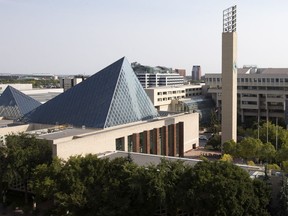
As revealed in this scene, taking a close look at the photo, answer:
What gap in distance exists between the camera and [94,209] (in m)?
28.1

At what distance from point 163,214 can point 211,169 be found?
6766 mm

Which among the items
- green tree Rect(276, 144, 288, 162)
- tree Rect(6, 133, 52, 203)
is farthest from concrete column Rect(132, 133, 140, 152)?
green tree Rect(276, 144, 288, 162)

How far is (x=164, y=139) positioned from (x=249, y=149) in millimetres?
12945

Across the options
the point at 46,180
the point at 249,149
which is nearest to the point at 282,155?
the point at 249,149

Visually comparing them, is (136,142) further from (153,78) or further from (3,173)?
(153,78)

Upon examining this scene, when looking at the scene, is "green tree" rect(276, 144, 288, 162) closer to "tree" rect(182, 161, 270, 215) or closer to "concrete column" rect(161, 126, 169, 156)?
"concrete column" rect(161, 126, 169, 156)

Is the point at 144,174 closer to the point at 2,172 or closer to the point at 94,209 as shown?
the point at 94,209

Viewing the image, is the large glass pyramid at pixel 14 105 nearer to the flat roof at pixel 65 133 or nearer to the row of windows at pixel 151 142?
the flat roof at pixel 65 133

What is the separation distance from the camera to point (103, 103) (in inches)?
2032

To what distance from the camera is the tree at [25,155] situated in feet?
120

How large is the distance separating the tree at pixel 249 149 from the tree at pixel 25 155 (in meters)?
22.4

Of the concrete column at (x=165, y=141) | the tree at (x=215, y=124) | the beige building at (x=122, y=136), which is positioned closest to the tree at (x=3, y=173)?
the beige building at (x=122, y=136)

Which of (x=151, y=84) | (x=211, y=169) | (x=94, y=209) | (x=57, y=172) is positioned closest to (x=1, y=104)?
(x=57, y=172)

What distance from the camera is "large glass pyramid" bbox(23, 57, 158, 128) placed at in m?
51.2
